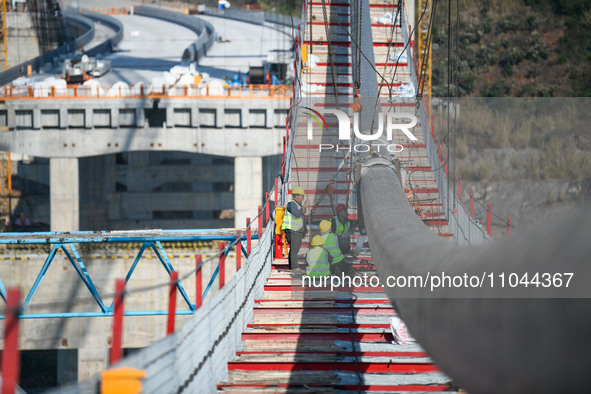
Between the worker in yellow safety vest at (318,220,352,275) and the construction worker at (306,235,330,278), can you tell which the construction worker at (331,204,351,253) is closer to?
the worker in yellow safety vest at (318,220,352,275)

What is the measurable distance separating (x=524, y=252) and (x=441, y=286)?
4.00ft

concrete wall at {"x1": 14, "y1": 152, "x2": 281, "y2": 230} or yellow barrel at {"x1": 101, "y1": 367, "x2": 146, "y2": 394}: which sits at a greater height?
yellow barrel at {"x1": 101, "y1": 367, "x2": 146, "y2": 394}

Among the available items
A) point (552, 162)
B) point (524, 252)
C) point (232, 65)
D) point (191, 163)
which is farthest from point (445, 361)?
point (232, 65)

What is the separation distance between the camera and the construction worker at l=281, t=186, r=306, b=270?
16.1m

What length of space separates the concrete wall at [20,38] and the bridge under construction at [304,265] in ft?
93.1

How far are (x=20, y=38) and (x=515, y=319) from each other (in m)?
73.5

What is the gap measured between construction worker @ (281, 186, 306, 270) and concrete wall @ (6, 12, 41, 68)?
198ft

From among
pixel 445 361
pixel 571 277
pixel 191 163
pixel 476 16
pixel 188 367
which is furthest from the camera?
pixel 476 16

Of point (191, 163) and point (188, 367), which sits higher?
point (188, 367)

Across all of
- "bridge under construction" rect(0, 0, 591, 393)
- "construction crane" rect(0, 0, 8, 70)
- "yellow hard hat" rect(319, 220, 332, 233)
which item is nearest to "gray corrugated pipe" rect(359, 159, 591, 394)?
"bridge under construction" rect(0, 0, 591, 393)

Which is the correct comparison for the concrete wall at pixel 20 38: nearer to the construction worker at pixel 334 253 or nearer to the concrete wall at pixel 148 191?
the concrete wall at pixel 148 191

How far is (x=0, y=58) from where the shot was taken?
227ft

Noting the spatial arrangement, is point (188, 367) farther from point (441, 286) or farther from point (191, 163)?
point (191, 163)

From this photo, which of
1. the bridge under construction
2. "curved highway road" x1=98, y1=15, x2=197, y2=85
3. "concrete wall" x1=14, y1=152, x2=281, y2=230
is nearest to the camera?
the bridge under construction
